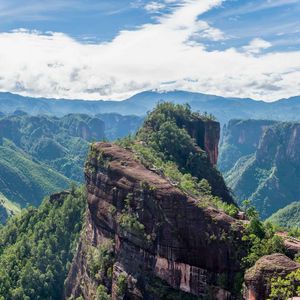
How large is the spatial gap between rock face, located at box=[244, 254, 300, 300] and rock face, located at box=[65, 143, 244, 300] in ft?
19.8

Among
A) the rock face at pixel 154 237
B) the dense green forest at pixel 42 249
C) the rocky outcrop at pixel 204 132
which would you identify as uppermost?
the rocky outcrop at pixel 204 132

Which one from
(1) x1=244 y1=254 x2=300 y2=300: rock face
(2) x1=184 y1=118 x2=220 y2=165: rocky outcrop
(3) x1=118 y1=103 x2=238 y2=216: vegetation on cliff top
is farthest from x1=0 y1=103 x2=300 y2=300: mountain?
(2) x1=184 y1=118 x2=220 y2=165: rocky outcrop

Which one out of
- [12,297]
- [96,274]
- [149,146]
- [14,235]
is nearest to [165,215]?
[96,274]

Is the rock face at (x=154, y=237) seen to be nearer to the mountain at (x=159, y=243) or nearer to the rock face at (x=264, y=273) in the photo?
the mountain at (x=159, y=243)

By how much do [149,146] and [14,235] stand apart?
1865 inches

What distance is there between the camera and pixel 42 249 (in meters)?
116

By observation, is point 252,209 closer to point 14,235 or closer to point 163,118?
point 163,118

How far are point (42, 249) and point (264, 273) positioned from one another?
73.8m

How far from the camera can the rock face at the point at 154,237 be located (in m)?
60.1

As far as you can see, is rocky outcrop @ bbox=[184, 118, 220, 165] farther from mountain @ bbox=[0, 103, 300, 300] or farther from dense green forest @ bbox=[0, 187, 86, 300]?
dense green forest @ bbox=[0, 187, 86, 300]

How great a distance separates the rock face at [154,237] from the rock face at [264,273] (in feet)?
19.8

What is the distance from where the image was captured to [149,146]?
109375mm

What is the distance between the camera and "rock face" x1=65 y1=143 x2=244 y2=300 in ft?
197

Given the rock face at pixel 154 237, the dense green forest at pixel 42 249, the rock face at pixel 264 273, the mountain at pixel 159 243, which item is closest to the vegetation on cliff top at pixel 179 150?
the mountain at pixel 159 243
